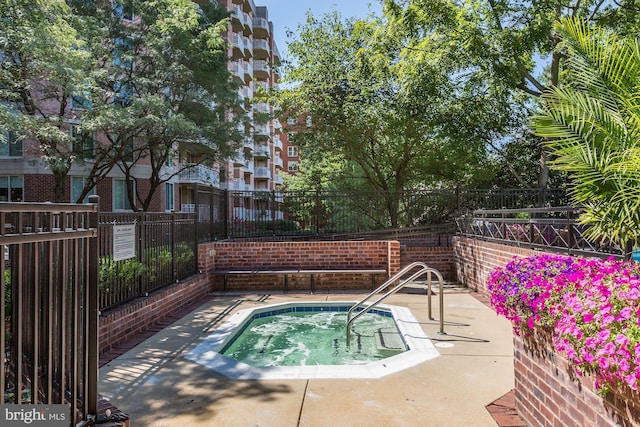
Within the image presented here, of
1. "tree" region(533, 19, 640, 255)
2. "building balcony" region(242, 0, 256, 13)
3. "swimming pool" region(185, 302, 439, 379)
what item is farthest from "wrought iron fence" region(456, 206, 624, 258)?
"building balcony" region(242, 0, 256, 13)

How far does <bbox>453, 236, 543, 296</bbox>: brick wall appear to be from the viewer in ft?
25.1

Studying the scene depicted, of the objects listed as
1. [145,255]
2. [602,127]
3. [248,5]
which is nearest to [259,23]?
[248,5]

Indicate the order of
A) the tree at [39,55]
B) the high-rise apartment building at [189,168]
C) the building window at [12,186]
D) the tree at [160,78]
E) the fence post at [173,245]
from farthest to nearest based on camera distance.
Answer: the building window at [12,186] → the high-rise apartment building at [189,168] → the tree at [160,78] → the tree at [39,55] → the fence post at [173,245]

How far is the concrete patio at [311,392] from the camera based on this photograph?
3303 millimetres

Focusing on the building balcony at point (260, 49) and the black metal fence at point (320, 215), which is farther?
the building balcony at point (260, 49)

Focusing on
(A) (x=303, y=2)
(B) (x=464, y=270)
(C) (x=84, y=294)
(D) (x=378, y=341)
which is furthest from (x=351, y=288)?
(A) (x=303, y=2)

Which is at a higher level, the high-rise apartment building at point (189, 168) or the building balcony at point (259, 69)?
the building balcony at point (259, 69)

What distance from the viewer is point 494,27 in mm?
11148

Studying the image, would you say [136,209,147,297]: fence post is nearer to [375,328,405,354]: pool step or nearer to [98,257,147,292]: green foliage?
[98,257,147,292]: green foliage

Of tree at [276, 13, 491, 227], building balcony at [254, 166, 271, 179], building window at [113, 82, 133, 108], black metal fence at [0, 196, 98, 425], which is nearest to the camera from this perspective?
black metal fence at [0, 196, 98, 425]

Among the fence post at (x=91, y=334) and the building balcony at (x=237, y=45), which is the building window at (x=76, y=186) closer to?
the building balcony at (x=237, y=45)

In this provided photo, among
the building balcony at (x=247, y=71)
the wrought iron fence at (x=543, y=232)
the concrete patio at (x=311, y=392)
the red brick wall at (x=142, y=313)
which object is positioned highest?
the building balcony at (x=247, y=71)

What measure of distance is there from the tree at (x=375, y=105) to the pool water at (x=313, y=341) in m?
5.54

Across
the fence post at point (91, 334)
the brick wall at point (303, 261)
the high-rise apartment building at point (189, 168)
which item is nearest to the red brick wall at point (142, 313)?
the brick wall at point (303, 261)
